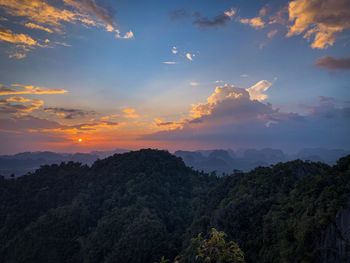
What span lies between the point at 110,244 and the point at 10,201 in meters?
50.0

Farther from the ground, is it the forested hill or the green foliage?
the green foliage

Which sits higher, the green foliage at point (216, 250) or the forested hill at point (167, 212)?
the green foliage at point (216, 250)

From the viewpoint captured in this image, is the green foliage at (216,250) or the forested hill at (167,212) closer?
the green foliage at (216,250)

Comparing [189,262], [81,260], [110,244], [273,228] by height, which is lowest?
[81,260]

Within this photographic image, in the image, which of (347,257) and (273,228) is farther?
(273,228)

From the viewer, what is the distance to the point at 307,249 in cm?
2561

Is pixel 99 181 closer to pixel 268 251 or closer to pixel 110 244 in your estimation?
pixel 110 244

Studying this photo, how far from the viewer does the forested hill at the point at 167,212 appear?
26.0m

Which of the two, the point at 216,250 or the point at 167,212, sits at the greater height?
the point at 216,250

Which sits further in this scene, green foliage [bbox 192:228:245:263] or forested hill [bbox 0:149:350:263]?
forested hill [bbox 0:149:350:263]

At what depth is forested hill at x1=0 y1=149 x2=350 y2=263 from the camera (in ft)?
85.2

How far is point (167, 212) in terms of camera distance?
74.7m

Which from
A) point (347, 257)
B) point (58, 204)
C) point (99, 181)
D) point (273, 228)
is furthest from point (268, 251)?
point (58, 204)

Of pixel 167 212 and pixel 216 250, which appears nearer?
pixel 216 250
